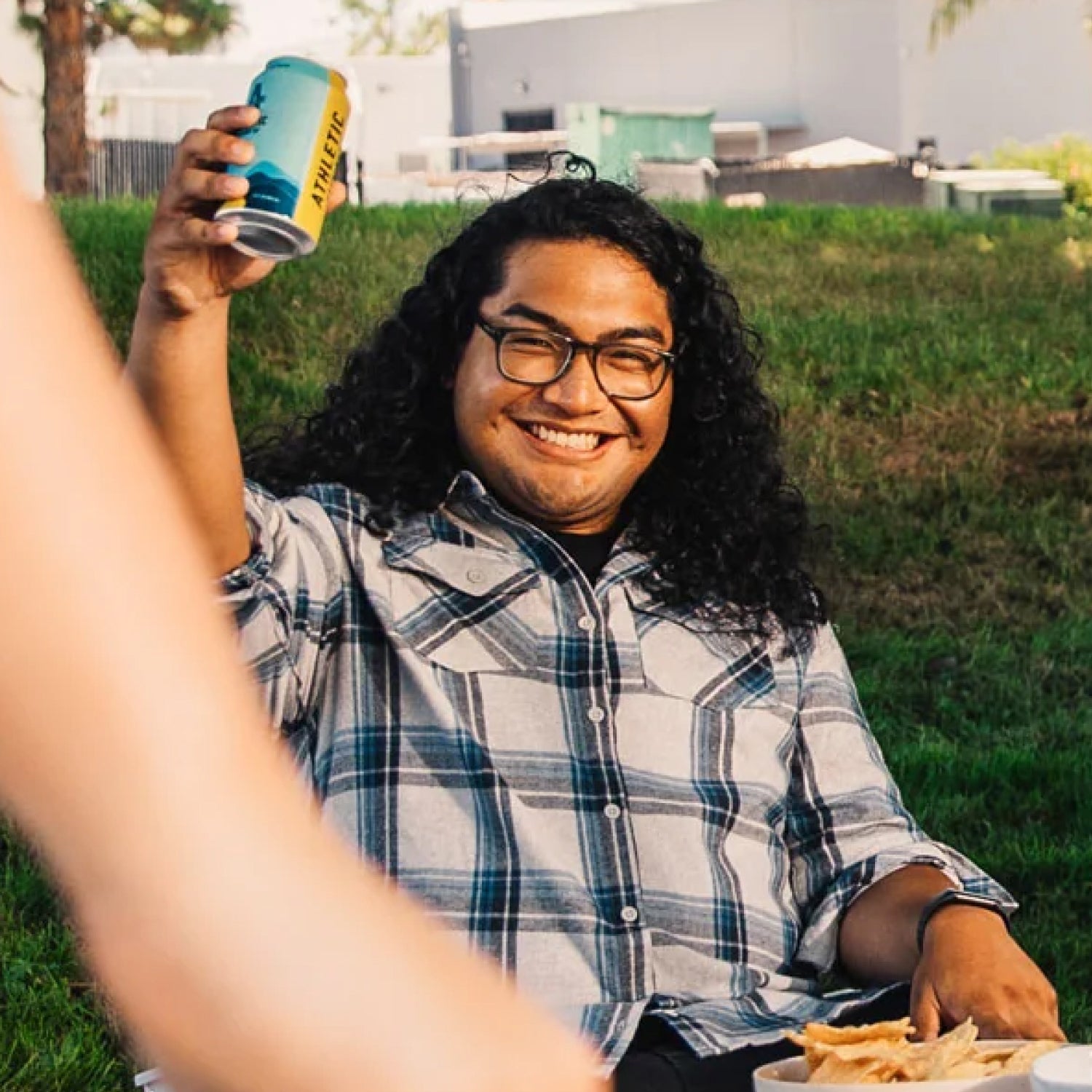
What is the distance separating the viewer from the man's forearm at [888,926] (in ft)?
8.75

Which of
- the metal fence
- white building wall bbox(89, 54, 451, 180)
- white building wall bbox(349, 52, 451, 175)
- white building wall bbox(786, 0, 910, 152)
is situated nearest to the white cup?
the metal fence

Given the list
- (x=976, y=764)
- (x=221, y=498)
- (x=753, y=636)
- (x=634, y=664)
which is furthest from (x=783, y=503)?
(x=976, y=764)

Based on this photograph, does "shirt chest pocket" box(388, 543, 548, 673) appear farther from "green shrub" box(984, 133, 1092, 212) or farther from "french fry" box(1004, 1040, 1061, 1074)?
"green shrub" box(984, 133, 1092, 212)

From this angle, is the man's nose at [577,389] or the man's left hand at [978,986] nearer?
the man's left hand at [978,986]

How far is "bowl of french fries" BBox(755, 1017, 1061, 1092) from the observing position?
189cm

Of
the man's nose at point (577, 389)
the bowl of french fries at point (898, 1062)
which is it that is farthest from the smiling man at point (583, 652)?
the bowl of french fries at point (898, 1062)

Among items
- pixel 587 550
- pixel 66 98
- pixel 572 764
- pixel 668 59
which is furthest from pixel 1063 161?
pixel 572 764

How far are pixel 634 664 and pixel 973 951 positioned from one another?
569mm

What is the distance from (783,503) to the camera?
10.4ft

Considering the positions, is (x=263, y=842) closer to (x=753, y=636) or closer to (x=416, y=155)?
(x=753, y=636)

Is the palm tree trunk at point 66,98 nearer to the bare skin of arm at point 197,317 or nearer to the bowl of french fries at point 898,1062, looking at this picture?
the bare skin of arm at point 197,317

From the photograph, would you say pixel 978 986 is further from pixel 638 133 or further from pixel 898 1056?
pixel 638 133

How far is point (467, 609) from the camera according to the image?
2.68 metres

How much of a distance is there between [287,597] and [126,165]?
13564 millimetres
